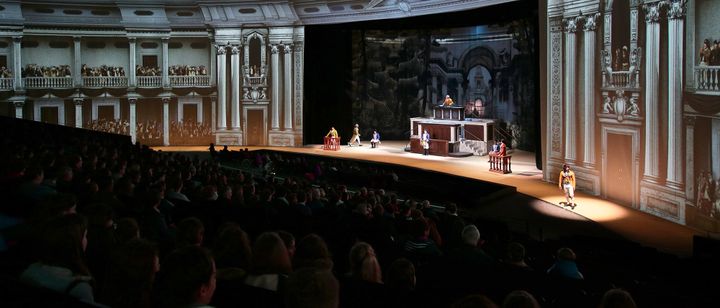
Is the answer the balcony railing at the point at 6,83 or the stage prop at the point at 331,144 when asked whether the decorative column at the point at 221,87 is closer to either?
the stage prop at the point at 331,144

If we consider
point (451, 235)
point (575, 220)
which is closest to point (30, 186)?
point (451, 235)

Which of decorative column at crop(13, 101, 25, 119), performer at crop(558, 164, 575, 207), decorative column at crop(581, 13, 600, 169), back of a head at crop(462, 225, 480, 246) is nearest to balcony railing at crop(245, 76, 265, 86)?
decorative column at crop(13, 101, 25, 119)

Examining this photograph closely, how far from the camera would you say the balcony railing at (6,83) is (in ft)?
122

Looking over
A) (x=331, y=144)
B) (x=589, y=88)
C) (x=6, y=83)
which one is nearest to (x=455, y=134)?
(x=331, y=144)

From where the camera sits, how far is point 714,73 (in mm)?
17266

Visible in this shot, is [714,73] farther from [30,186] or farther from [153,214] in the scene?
[30,186]

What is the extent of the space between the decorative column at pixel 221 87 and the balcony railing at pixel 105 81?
5.29m

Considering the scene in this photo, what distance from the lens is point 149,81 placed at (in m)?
41.0

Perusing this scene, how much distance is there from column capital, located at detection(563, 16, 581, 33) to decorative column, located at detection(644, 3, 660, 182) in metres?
4.58

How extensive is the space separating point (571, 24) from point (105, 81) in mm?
26421

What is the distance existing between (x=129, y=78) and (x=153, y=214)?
34.0 m

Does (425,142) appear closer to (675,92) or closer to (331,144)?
(331,144)

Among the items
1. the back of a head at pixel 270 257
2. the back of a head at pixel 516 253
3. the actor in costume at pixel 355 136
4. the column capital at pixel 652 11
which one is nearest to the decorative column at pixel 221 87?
the actor in costume at pixel 355 136

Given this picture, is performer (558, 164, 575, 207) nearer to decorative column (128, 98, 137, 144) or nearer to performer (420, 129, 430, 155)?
performer (420, 129, 430, 155)
